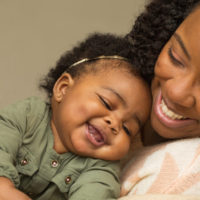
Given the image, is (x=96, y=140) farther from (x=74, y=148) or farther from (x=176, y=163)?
(x=176, y=163)

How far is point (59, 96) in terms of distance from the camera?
42.5 inches

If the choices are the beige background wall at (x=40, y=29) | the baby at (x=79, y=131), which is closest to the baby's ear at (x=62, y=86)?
the baby at (x=79, y=131)

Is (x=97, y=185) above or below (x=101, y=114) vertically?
below

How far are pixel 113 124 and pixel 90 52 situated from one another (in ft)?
0.91

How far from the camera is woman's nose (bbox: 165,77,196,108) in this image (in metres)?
0.86

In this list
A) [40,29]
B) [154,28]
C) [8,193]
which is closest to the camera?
[8,193]

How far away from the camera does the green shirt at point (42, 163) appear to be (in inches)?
37.8

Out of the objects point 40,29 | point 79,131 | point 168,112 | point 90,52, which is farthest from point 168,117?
point 40,29

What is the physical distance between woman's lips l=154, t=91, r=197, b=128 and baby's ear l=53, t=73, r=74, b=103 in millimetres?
259

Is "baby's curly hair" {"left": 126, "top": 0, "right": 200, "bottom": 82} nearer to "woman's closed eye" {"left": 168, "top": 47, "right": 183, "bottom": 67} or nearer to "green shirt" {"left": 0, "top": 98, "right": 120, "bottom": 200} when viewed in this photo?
"woman's closed eye" {"left": 168, "top": 47, "right": 183, "bottom": 67}

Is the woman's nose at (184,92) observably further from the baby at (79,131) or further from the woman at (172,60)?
the baby at (79,131)

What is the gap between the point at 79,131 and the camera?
0.99 metres

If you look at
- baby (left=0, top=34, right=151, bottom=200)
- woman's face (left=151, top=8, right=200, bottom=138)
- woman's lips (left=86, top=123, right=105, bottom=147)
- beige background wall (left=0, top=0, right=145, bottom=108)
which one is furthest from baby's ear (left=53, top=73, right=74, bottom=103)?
beige background wall (left=0, top=0, right=145, bottom=108)

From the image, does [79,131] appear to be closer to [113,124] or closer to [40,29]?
[113,124]
